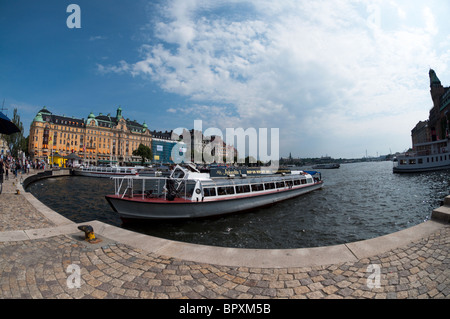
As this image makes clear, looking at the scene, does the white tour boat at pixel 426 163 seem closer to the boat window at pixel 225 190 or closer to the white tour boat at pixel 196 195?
the white tour boat at pixel 196 195

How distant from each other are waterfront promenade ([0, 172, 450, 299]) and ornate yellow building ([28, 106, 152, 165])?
341 ft

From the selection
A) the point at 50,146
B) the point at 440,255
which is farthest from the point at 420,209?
the point at 50,146

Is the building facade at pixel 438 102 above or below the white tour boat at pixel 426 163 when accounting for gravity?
above

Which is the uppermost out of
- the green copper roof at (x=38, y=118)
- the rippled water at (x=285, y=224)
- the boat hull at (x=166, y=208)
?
the green copper roof at (x=38, y=118)

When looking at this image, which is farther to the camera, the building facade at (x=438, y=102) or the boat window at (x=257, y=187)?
the building facade at (x=438, y=102)

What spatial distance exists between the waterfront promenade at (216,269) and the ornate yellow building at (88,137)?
103866mm

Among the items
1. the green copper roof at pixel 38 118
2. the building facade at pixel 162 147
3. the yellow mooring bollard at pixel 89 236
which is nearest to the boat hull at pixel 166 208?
the yellow mooring bollard at pixel 89 236

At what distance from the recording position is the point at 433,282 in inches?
160

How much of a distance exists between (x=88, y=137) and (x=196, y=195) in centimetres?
13211

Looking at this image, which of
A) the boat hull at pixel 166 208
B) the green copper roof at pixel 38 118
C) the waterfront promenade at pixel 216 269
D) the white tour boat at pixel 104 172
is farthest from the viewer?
the green copper roof at pixel 38 118

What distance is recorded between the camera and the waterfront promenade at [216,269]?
3900mm

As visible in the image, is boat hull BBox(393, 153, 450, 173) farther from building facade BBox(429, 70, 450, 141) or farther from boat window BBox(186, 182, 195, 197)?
boat window BBox(186, 182, 195, 197)

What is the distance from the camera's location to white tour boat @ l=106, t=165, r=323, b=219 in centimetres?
1327
